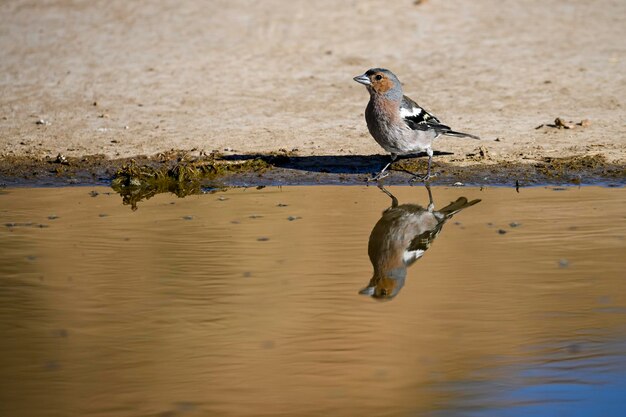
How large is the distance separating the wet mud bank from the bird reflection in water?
41.0 inches

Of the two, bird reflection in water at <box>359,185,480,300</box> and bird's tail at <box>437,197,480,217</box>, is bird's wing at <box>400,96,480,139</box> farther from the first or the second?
bird's tail at <box>437,197,480,217</box>

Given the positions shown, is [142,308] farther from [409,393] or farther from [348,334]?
[409,393]

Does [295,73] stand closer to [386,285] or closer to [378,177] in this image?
[378,177]

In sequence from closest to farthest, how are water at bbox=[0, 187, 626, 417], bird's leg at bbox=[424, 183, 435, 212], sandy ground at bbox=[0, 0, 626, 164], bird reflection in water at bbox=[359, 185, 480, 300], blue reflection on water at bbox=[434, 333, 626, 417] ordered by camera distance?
blue reflection on water at bbox=[434, 333, 626, 417] → water at bbox=[0, 187, 626, 417] → bird reflection in water at bbox=[359, 185, 480, 300] → bird's leg at bbox=[424, 183, 435, 212] → sandy ground at bbox=[0, 0, 626, 164]

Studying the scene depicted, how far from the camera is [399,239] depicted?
332 inches

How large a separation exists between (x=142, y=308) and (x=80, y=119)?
656 cm

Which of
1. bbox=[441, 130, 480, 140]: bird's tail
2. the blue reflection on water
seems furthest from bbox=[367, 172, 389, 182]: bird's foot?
the blue reflection on water

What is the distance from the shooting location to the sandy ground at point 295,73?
1226 centimetres

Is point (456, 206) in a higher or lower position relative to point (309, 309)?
higher

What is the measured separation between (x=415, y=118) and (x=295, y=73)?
12.1 ft

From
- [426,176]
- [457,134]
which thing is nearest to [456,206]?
[426,176]

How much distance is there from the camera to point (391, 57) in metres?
14.6

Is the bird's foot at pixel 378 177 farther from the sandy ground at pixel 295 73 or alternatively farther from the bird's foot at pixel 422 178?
the sandy ground at pixel 295 73

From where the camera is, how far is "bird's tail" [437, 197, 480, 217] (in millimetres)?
9328
